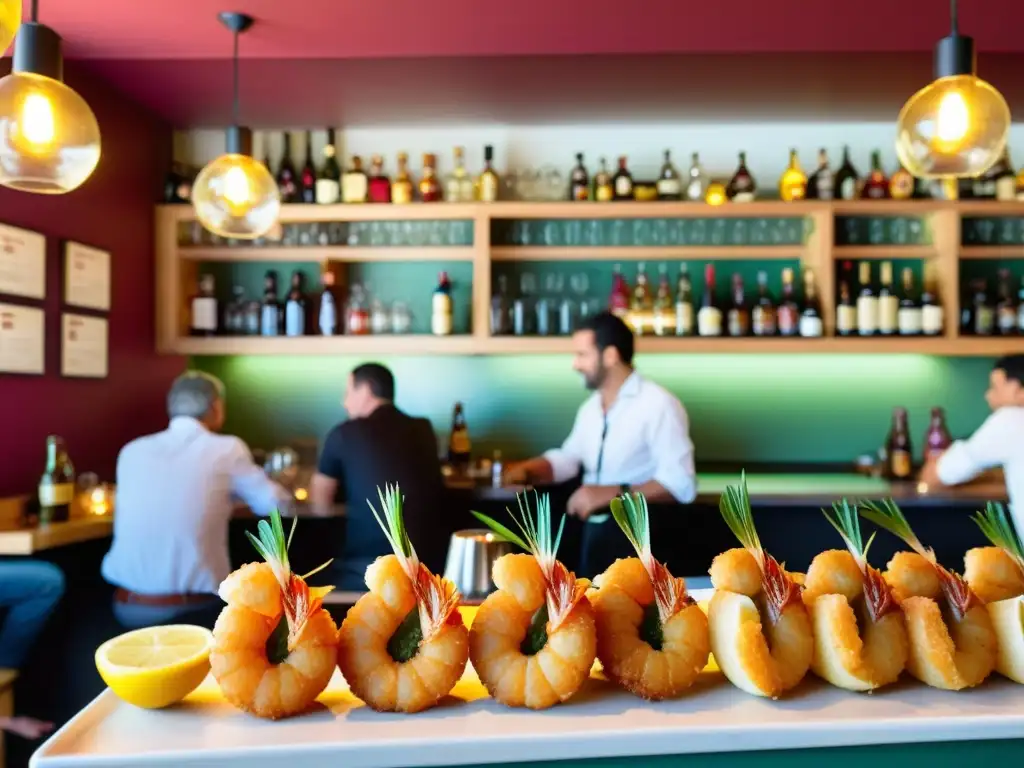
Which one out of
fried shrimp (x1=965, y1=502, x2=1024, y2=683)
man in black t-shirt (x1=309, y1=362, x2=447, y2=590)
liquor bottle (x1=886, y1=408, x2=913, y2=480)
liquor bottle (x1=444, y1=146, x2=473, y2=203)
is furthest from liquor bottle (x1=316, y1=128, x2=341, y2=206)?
fried shrimp (x1=965, y1=502, x2=1024, y2=683)

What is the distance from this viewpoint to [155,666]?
1.08 m

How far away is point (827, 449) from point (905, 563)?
134 inches

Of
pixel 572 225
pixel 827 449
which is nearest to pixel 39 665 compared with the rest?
pixel 572 225

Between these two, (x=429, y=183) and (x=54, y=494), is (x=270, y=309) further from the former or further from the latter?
(x=54, y=494)

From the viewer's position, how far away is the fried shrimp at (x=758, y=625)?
42.5 inches

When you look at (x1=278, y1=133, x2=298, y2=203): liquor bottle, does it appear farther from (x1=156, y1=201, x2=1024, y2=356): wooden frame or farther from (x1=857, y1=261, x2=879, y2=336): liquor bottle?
(x1=857, y1=261, x2=879, y2=336): liquor bottle

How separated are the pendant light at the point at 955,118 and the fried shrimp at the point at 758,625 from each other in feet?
4.94

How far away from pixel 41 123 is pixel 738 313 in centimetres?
316

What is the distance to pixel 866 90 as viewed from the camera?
149 inches

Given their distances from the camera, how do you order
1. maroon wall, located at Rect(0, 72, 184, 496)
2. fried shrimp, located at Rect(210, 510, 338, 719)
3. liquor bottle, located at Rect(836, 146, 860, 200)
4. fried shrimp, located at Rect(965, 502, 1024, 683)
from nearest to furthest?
fried shrimp, located at Rect(210, 510, 338, 719), fried shrimp, located at Rect(965, 502, 1024, 683), maroon wall, located at Rect(0, 72, 184, 496), liquor bottle, located at Rect(836, 146, 860, 200)

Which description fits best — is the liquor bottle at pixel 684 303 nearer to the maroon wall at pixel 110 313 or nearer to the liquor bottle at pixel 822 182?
the liquor bottle at pixel 822 182

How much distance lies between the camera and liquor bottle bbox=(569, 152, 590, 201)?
4188 mm

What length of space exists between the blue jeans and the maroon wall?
67cm

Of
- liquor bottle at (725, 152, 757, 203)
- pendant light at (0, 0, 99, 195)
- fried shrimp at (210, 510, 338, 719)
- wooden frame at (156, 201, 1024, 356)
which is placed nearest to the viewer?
fried shrimp at (210, 510, 338, 719)
